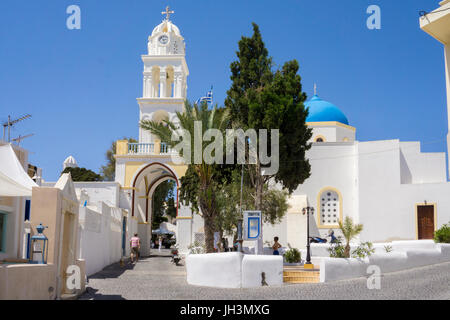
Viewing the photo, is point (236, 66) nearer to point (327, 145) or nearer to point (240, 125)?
point (240, 125)

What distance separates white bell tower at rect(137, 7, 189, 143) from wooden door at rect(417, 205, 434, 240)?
15.3 meters

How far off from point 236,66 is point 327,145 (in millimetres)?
11629

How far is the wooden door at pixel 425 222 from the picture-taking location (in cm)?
2952

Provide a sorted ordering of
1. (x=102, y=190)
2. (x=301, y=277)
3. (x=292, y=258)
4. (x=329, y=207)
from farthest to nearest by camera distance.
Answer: (x=329, y=207), (x=102, y=190), (x=292, y=258), (x=301, y=277)

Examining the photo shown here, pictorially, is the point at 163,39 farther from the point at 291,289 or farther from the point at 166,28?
the point at 291,289

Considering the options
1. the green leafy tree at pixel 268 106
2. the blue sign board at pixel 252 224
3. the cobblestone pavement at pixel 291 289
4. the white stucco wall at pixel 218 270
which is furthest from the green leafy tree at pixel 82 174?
the blue sign board at pixel 252 224

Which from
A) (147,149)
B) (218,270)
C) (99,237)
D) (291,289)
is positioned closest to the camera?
(291,289)

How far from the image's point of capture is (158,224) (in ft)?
181

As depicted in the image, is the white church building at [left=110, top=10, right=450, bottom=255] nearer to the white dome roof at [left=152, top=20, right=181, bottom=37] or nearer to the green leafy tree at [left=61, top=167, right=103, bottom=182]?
the white dome roof at [left=152, top=20, right=181, bottom=37]

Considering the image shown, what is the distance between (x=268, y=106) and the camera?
67.8 ft

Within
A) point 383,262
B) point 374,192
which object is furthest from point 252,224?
point 374,192

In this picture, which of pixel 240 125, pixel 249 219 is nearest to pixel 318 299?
pixel 249 219

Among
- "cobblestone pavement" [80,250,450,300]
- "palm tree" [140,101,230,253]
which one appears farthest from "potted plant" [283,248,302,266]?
"cobblestone pavement" [80,250,450,300]

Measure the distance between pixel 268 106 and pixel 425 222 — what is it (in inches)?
564
